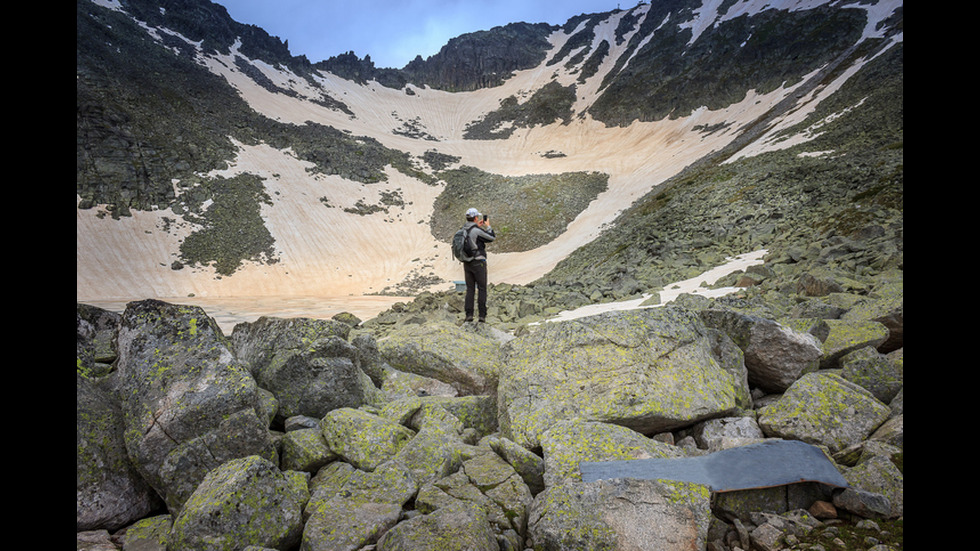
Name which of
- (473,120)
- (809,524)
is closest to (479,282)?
(809,524)

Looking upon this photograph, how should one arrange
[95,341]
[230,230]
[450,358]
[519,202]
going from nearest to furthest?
[95,341], [450,358], [230,230], [519,202]

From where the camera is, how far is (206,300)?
77.3ft

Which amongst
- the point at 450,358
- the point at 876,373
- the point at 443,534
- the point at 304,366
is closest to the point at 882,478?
the point at 876,373

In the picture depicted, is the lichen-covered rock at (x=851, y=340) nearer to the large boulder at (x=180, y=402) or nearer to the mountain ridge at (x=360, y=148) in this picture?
the large boulder at (x=180, y=402)

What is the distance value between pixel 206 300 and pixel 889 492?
2807 centimetres

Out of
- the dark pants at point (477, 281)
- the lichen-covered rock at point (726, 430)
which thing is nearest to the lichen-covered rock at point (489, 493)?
the lichen-covered rock at point (726, 430)

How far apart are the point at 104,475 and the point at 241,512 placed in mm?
1431

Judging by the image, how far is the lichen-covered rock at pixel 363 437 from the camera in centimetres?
378

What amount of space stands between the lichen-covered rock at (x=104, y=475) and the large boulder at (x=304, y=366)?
1297 millimetres

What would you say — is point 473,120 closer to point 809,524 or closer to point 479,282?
point 479,282

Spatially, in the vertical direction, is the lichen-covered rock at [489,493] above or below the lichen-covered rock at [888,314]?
below

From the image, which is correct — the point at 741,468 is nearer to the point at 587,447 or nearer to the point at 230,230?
the point at 587,447

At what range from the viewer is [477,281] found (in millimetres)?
9453

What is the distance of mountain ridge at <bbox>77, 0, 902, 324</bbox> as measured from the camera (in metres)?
29.5
